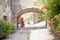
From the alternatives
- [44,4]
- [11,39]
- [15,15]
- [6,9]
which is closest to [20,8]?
[15,15]

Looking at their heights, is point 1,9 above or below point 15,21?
above

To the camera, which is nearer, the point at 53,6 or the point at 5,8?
the point at 53,6

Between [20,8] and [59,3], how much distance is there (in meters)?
10.8

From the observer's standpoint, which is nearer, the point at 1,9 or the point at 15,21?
the point at 1,9

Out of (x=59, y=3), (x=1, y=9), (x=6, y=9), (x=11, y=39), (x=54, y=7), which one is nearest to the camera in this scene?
(x=59, y=3)

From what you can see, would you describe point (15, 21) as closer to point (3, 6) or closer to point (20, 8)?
point (20, 8)

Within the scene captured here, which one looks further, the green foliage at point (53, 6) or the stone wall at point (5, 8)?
the stone wall at point (5, 8)

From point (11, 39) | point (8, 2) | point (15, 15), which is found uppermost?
point (8, 2)

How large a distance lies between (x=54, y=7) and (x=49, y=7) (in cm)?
31

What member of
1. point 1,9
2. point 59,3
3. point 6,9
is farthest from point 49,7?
point 6,9

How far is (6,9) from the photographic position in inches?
637

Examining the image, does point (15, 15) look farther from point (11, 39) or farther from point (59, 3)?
point (59, 3)

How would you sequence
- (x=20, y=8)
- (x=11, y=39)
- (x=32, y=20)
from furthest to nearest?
(x=32, y=20) < (x=20, y=8) < (x=11, y=39)

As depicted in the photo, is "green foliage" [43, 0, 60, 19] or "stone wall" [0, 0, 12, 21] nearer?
"green foliage" [43, 0, 60, 19]
